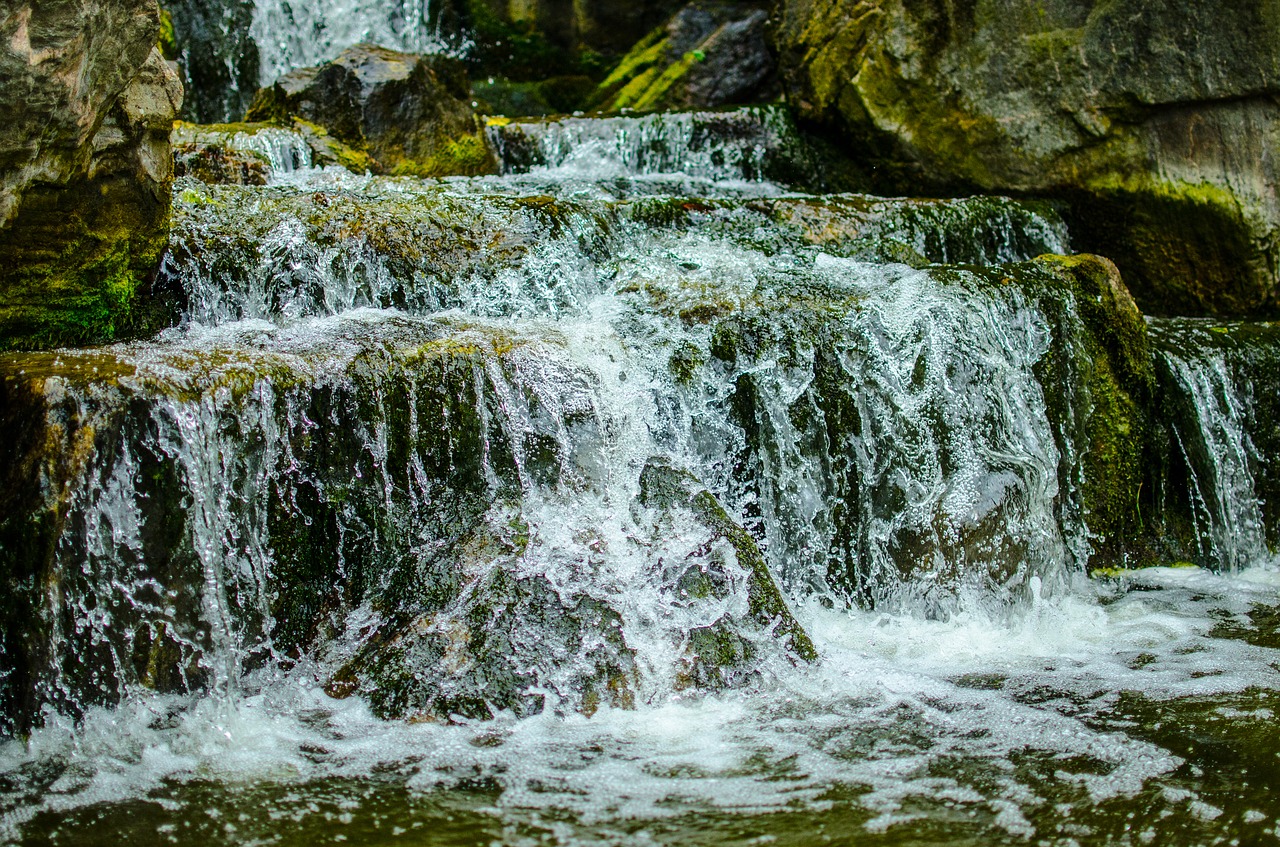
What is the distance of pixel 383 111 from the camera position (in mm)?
7129

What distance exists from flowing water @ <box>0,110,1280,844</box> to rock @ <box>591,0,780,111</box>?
4099mm

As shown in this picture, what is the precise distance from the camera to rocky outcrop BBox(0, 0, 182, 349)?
9.57 feet

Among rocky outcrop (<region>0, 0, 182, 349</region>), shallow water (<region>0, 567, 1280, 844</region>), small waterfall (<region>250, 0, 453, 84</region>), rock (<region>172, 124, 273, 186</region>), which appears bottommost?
shallow water (<region>0, 567, 1280, 844</region>)

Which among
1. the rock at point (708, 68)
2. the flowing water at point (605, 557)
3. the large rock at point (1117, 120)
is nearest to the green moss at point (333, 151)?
the flowing water at point (605, 557)

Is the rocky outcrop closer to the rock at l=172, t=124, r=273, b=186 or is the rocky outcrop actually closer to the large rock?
the rock at l=172, t=124, r=273, b=186

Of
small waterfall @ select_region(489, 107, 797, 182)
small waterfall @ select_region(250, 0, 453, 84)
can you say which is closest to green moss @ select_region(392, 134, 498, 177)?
small waterfall @ select_region(489, 107, 797, 182)

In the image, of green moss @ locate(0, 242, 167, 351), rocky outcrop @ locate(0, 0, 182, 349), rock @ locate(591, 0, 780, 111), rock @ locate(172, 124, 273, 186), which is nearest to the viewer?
rocky outcrop @ locate(0, 0, 182, 349)

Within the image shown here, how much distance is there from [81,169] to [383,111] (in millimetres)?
3664

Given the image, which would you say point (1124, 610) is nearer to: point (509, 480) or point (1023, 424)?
point (1023, 424)

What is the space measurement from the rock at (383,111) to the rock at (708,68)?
250 cm

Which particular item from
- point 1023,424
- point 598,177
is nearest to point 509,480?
point 1023,424

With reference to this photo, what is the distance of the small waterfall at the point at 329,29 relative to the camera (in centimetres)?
980

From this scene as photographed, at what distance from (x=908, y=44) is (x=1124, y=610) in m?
4.24

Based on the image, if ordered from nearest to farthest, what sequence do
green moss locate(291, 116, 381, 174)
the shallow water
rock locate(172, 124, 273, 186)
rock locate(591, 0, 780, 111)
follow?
1. the shallow water
2. rock locate(172, 124, 273, 186)
3. green moss locate(291, 116, 381, 174)
4. rock locate(591, 0, 780, 111)
